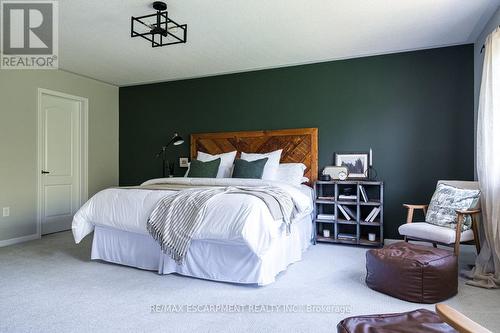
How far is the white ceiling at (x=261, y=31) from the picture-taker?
304 cm

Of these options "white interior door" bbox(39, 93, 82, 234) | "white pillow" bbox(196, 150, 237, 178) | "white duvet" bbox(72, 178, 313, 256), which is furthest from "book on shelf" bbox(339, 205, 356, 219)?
"white interior door" bbox(39, 93, 82, 234)

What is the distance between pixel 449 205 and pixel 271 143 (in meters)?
2.38

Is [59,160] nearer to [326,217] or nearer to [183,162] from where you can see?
[183,162]

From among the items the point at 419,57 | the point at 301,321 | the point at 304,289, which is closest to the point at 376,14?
the point at 419,57

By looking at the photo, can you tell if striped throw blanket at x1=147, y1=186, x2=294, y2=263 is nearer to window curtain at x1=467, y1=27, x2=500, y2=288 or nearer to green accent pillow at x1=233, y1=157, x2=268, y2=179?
green accent pillow at x1=233, y1=157, x2=268, y2=179

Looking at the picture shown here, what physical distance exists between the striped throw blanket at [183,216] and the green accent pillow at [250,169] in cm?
116

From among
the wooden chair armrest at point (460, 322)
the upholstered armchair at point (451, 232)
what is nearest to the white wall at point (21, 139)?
the upholstered armchair at point (451, 232)

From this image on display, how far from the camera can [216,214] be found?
8.97 ft

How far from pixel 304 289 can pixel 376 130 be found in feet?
8.17

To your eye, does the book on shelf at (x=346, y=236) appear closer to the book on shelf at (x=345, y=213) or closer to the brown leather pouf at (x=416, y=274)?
the book on shelf at (x=345, y=213)

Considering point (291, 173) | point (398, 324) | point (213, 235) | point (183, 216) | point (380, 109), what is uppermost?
point (380, 109)

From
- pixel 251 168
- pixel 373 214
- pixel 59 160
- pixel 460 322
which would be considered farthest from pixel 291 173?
pixel 59 160

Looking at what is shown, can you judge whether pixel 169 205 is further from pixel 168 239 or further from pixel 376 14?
pixel 376 14

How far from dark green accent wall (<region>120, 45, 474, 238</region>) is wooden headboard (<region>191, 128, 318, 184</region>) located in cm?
12
